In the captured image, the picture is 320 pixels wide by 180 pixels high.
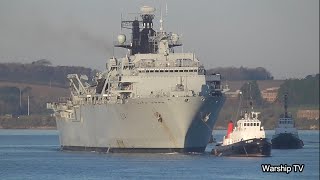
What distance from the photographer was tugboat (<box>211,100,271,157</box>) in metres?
106

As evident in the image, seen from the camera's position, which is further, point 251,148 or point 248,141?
point 251,148

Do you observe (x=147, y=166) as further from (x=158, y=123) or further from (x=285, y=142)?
(x=285, y=142)

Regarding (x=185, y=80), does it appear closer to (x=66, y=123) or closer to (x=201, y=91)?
(x=201, y=91)

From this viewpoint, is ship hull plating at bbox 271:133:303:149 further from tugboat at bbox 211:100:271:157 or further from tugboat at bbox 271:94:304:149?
tugboat at bbox 211:100:271:157

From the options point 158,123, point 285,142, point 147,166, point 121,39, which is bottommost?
point 285,142

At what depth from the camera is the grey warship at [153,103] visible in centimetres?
10594

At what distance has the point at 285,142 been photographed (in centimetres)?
13562

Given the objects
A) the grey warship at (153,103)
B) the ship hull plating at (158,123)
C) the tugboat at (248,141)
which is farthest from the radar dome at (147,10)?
the tugboat at (248,141)

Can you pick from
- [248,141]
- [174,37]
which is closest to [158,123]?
[248,141]

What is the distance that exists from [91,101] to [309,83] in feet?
93.0

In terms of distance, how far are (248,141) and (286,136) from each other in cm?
3160

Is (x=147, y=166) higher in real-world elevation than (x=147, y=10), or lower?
lower

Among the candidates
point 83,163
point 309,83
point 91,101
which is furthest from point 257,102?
point 83,163

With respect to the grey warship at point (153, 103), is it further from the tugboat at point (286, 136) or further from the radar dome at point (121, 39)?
the tugboat at point (286, 136)
